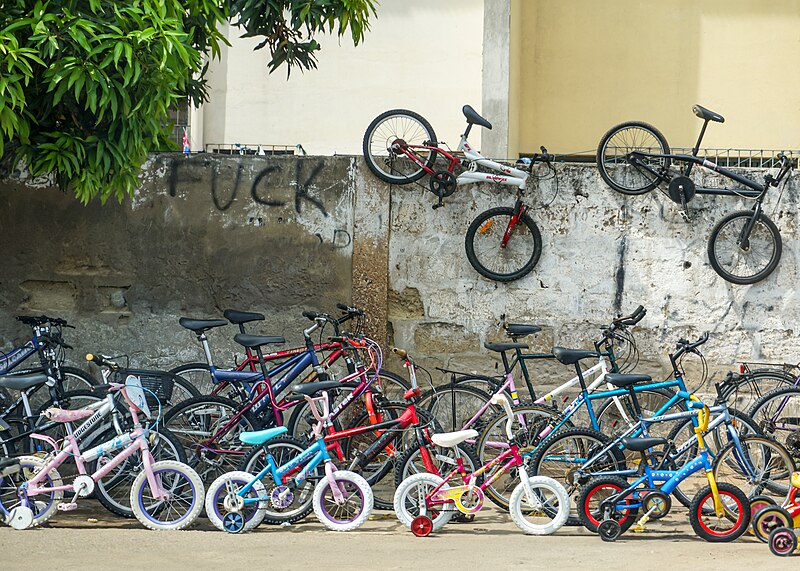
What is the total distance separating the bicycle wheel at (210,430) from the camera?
819 cm

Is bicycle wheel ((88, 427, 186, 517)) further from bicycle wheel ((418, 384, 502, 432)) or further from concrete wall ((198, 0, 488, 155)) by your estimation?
concrete wall ((198, 0, 488, 155))

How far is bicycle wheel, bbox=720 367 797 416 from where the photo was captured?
344 inches

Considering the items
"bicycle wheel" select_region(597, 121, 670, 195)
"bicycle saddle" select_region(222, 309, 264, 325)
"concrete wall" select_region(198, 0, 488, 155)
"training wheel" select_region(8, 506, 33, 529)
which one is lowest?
"training wheel" select_region(8, 506, 33, 529)

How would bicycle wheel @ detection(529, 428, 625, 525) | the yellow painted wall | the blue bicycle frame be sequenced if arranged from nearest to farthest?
the blue bicycle frame
bicycle wheel @ detection(529, 428, 625, 525)
the yellow painted wall

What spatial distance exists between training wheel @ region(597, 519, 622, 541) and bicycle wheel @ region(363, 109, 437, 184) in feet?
11.0

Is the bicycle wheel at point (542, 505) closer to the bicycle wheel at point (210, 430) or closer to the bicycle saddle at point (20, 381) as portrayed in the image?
the bicycle wheel at point (210, 430)

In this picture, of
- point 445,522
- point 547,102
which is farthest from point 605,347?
point 547,102

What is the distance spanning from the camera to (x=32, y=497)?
7.57 meters

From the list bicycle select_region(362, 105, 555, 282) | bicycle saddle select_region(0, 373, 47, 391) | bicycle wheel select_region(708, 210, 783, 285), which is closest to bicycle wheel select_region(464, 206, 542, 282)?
bicycle select_region(362, 105, 555, 282)

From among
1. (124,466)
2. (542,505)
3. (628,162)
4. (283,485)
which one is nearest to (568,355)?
(542,505)

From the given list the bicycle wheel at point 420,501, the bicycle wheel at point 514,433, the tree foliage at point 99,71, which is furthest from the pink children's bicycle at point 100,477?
the bicycle wheel at point 514,433

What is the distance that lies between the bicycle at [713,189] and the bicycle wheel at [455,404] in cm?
208

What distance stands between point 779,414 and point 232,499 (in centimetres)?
425

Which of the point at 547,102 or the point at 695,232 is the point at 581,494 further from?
the point at 547,102
